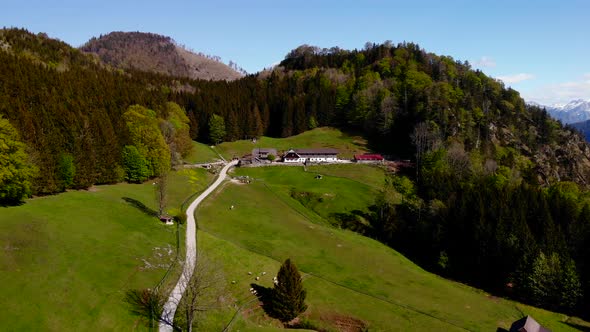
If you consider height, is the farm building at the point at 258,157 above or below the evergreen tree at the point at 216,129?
below

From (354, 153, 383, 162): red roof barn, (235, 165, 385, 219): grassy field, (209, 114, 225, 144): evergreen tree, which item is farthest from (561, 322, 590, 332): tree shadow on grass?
A: (209, 114, 225, 144): evergreen tree

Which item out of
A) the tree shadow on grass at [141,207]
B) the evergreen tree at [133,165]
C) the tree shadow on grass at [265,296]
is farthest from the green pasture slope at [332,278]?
the evergreen tree at [133,165]

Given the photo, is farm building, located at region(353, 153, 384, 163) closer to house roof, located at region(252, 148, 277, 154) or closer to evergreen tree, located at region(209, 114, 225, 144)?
house roof, located at region(252, 148, 277, 154)

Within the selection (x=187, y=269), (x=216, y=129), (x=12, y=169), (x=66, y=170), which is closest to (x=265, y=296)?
(x=187, y=269)

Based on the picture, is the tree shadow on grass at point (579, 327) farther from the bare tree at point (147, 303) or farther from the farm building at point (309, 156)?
the farm building at point (309, 156)

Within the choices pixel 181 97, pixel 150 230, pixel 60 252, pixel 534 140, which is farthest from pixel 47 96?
pixel 534 140

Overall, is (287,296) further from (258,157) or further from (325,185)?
(258,157)
